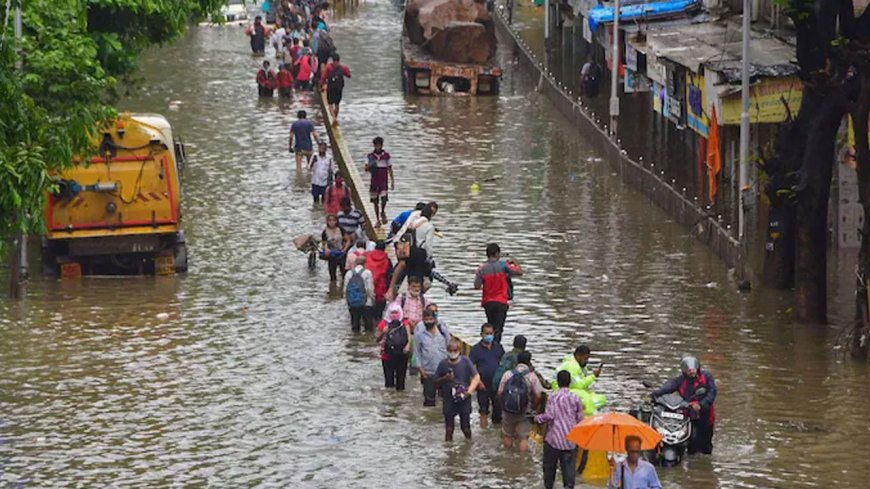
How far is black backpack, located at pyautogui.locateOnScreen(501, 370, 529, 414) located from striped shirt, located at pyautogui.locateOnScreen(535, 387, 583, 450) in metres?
0.97

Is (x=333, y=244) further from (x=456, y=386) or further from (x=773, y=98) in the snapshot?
(x=456, y=386)

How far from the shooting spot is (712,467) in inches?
779

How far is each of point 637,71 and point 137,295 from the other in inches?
640

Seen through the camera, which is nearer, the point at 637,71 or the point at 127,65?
the point at 127,65

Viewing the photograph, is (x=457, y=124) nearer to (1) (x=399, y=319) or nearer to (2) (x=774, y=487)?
(1) (x=399, y=319)

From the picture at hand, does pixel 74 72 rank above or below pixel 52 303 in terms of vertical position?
above

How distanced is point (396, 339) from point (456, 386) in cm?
234

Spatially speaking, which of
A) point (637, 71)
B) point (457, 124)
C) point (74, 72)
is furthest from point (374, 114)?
point (74, 72)

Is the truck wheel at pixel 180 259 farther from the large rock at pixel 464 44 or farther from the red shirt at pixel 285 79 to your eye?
the large rock at pixel 464 44

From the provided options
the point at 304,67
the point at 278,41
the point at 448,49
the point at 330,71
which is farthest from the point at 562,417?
the point at 278,41

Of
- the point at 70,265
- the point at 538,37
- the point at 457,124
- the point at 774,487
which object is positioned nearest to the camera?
the point at 774,487

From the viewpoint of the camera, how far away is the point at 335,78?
46688mm

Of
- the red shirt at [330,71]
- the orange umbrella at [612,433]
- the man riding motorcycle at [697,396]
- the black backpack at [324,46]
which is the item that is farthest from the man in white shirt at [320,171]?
the black backpack at [324,46]

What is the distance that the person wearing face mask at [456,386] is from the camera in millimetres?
20609
